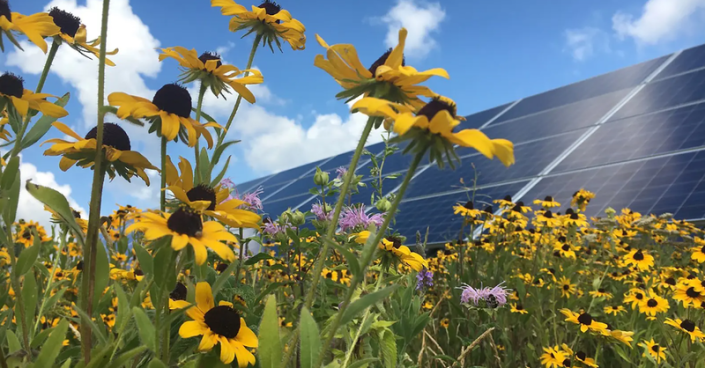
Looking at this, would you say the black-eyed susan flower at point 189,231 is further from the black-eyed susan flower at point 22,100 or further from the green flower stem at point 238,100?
the black-eyed susan flower at point 22,100

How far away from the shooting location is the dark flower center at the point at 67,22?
1.45 meters

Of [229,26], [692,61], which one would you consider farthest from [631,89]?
[229,26]

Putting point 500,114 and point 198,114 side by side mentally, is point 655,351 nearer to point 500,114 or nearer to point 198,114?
point 198,114

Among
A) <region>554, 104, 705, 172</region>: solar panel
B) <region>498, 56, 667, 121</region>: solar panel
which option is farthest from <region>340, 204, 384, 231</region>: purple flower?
<region>498, 56, 667, 121</region>: solar panel

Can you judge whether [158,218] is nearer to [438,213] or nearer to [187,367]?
[187,367]

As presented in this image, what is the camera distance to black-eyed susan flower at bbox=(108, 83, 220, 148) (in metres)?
0.95

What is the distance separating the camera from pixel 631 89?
10539mm

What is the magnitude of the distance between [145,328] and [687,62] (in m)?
12.4

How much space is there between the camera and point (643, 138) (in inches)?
307

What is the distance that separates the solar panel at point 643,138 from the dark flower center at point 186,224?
7.72 meters

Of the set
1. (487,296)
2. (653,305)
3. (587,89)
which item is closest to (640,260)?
(653,305)

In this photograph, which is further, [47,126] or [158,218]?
[47,126]

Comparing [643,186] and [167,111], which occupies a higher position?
[167,111]

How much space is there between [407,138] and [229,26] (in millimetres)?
868
